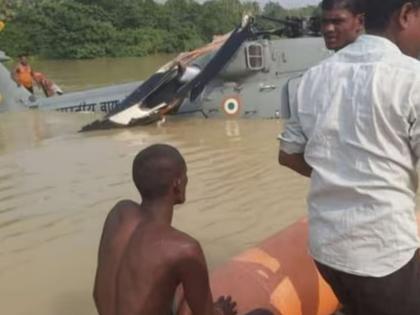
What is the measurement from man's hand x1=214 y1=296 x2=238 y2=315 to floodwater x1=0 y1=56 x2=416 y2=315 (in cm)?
148

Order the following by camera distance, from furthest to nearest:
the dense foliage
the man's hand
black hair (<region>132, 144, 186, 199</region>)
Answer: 1. the dense foliage
2. the man's hand
3. black hair (<region>132, 144, 186, 199</region>)

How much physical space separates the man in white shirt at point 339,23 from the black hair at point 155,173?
1.64 meters

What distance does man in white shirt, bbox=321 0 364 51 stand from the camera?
12.0ft

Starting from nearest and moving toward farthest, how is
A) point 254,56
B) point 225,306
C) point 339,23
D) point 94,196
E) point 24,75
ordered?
point 225,306, point 339,23, point 94,196, point 254,56, point 24,75

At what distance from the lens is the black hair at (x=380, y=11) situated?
193 cm

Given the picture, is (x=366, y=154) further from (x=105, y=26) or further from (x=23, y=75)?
(x=105, y=26)

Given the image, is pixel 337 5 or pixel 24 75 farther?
pixel 24 75

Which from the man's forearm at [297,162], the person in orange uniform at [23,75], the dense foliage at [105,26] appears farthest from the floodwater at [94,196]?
the dense foliage at [105,26]

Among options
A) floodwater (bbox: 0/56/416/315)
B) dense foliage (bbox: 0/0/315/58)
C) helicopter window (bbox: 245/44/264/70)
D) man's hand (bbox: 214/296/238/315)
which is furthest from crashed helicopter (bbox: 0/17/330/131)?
dense foliage (bbox: 0/0/315/58)

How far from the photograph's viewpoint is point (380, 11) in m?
1.96

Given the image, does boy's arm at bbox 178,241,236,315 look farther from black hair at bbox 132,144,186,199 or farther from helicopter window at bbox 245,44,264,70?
helicopter window at bbox 245,44,264,70

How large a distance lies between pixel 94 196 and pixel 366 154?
517 cm

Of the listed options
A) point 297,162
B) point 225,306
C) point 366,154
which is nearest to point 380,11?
point 366,154

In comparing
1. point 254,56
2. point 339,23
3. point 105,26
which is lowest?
point 105,26
